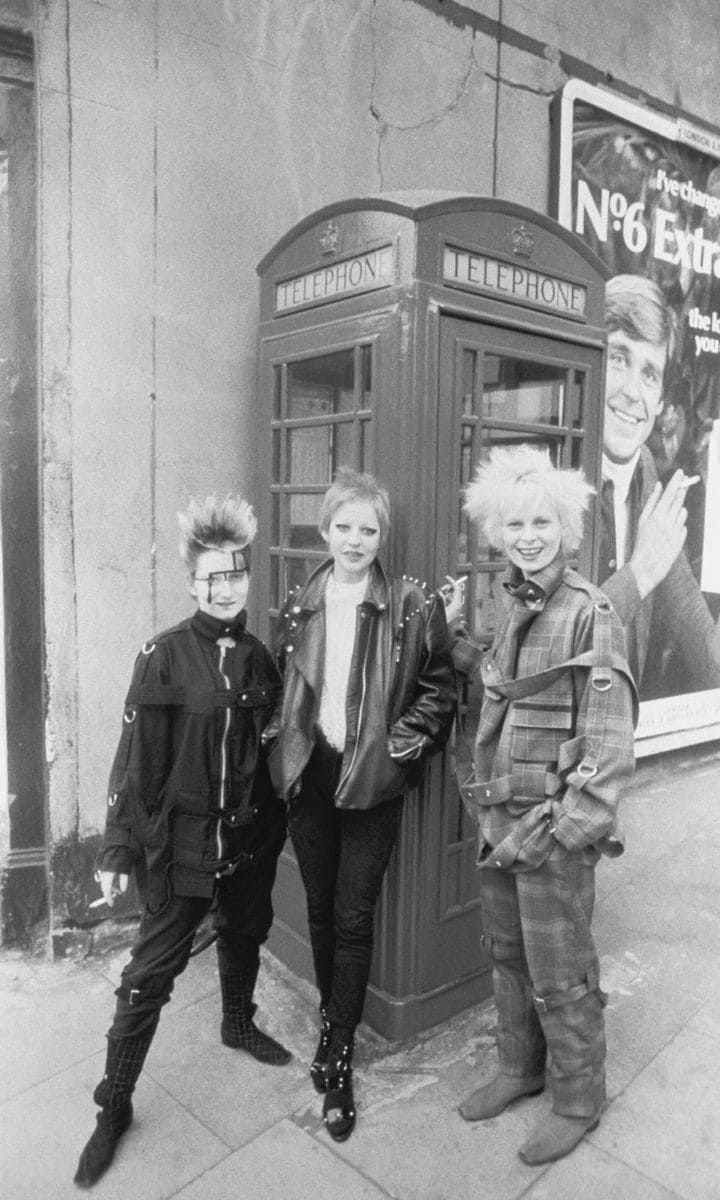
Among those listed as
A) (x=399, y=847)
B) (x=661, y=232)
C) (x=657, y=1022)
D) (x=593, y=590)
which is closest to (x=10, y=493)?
(x=399, y=847)

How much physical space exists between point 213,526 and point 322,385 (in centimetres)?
95

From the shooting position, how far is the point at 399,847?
3049 millimetres

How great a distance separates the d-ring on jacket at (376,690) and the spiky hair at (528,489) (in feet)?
1.23

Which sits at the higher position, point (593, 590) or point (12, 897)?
point (593, 590)

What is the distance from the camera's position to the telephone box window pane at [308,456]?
3.34 metres

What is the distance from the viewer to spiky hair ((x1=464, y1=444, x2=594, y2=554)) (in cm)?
249

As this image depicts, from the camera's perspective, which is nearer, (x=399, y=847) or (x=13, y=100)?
(x=399, y=847)

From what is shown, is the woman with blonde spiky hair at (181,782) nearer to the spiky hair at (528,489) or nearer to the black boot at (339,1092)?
the black boot at (339,1092)

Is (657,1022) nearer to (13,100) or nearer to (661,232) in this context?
(13,100)

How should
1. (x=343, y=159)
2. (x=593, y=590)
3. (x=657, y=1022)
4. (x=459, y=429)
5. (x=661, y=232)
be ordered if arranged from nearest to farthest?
(x=593, y=590) → (x=459, y=429) → (x=657, y=1022) → (x=343, y=159) → (x=661, y=232)

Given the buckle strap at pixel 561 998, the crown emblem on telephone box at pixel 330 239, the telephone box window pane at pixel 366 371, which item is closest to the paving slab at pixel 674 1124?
the buckle strap at pixel 561 998

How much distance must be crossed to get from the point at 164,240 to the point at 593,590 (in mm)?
2214

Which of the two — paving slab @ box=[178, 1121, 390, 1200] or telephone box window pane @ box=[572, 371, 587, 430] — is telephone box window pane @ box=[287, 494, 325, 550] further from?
paving slab @ box=[178, 1121, 390, 1200]

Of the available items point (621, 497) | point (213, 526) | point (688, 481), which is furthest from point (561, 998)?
point (688, 481)
